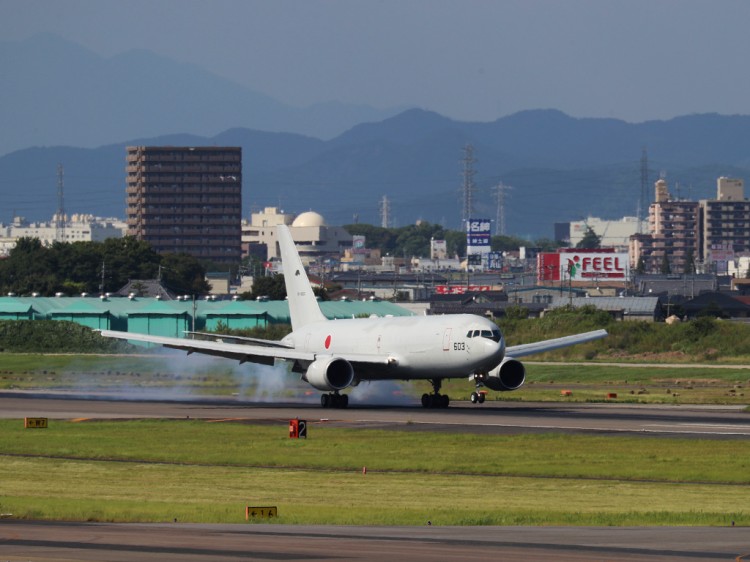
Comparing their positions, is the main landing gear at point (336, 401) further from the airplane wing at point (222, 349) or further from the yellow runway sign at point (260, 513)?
the yellow runway sign at point (260, 513)

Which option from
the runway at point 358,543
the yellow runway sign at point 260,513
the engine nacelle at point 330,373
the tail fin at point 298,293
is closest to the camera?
the runway at point 358,543

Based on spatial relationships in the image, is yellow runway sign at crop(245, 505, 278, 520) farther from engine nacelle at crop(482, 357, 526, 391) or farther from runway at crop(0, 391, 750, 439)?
engine nacelle at crop(482, 357, 526, 391)

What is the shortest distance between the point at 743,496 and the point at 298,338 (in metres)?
43.5

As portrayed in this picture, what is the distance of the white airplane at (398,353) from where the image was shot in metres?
68.7

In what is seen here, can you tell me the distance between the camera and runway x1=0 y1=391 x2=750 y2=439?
57.5 metres

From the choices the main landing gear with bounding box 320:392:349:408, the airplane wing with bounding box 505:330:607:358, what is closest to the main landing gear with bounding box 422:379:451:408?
the main landing gear with bounding box 320:392:349:408

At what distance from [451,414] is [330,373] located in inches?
289

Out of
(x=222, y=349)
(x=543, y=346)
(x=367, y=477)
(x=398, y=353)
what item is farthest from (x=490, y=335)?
(x=367, y=477)

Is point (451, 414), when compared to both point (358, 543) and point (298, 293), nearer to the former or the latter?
point (298, 293)

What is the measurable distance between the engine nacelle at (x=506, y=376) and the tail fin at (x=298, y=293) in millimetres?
13559

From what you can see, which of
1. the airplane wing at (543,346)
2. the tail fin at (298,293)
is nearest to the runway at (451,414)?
the airplane wing at (543,346)

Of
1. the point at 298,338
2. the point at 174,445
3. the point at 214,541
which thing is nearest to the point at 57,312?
the point at 298,338

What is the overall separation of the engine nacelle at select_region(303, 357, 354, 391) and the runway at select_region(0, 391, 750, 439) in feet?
4.23

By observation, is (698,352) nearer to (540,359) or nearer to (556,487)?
(540,359)
